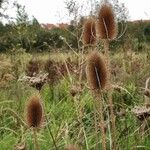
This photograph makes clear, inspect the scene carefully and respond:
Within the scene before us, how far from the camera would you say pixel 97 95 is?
87.1 inches

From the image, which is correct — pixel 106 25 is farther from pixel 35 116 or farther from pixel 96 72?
pixel 35 116

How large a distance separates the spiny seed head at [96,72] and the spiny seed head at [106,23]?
265 mm

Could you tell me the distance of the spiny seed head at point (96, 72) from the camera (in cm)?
223

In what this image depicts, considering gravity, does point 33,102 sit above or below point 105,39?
below

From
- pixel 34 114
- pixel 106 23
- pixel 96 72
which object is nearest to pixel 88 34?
pixel 106 23

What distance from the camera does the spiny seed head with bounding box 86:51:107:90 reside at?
2227mm

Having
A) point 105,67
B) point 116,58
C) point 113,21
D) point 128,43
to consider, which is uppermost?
point 113,21

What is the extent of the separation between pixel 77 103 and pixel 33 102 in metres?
0.96

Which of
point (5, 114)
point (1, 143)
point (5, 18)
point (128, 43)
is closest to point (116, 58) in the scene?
point (128, 43)

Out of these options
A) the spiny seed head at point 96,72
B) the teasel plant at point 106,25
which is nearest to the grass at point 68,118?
the spiny seed head at point 96,72

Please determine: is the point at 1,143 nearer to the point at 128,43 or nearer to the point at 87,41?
the point at 87,41

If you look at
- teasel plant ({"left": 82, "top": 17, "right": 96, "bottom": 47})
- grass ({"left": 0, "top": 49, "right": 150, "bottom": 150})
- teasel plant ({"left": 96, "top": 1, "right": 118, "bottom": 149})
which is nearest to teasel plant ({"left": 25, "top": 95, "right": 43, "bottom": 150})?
grass ({"left": 0, "top": 49, "right": 150, "bottom": 150})

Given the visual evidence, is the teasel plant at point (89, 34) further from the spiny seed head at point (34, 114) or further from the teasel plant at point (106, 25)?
the spiny seed head at point (34, 114)

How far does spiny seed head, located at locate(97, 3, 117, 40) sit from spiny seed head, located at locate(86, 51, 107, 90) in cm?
27
